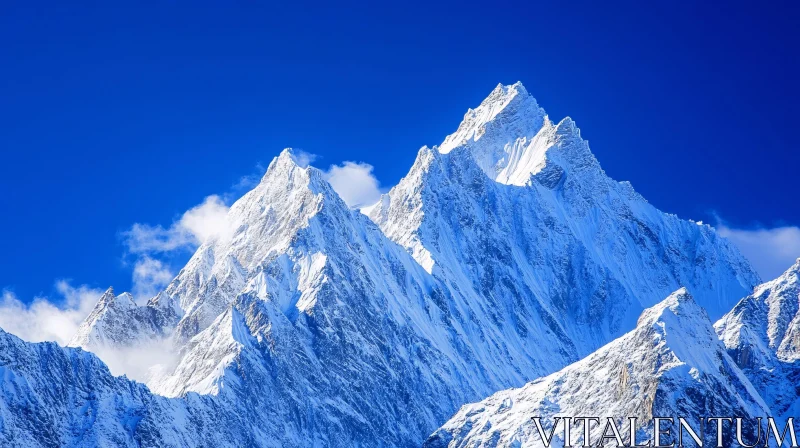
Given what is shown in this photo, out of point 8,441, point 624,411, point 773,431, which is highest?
point 8,441

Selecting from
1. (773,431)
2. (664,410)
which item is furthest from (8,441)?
(773,431)

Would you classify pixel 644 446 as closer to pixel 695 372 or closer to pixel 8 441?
pixel 695 372

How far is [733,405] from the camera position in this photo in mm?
194875

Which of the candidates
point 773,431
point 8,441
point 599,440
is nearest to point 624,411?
point 599,440

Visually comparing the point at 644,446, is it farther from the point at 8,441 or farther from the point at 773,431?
the point at 8,441

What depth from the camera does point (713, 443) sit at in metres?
188

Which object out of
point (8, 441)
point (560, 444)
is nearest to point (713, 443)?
point (560, 444)

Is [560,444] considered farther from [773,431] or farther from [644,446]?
[773,431]

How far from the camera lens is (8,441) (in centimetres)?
19762

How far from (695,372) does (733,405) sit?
723 centimetres

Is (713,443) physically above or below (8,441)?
below

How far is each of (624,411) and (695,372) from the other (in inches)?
476

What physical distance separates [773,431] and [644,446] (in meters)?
20.1

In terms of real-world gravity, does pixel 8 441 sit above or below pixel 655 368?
above
